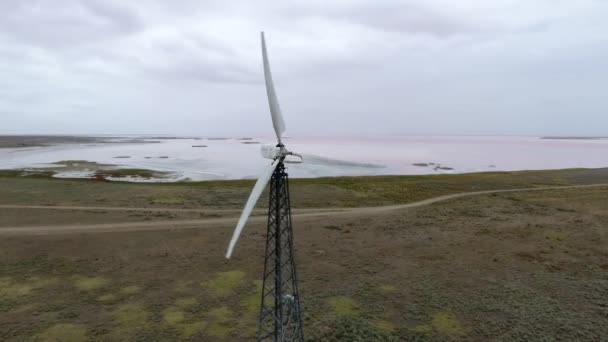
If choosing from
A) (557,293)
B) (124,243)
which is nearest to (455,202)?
(557,293)

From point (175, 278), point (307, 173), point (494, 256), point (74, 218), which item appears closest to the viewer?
point (175, 278)

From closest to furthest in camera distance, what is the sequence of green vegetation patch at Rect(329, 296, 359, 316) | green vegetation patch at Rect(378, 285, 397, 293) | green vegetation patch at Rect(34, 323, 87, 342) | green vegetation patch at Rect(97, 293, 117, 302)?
green vegetation patch at Rect(34, 323, 87, 342) → green vegetation patch at Rect(329, 296, 359, 316) → green vegetation patch at Rect(97, 293, 117, 302) → green vegetation patch at Rect(378, 285, 397, 293)

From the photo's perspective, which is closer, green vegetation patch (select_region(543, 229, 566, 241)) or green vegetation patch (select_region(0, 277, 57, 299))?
green vegetation patch (select_region(0, 277, 57, 299))

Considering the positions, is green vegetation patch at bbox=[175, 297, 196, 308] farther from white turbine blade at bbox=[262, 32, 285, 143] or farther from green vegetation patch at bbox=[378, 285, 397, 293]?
white turbine blade at bbox=[262, 32, 285, 143]

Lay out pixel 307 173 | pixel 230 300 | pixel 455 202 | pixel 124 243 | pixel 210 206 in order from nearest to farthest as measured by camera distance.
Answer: pixel 230 300, pixel 124 243, pixel 210 206, pixel 455 202, pixel 307 173

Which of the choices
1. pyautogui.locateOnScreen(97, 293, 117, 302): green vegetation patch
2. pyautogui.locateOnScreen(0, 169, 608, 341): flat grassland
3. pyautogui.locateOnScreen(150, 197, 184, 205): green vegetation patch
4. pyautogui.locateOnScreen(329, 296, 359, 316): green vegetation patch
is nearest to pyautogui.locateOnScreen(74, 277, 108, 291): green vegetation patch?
pyautogui.locateOnScreen(0, 169, 608, 341): flat grassland

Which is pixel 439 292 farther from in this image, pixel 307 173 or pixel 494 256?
pixel 307 173

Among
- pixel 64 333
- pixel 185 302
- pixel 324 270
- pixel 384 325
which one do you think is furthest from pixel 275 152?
pixel 324 270
